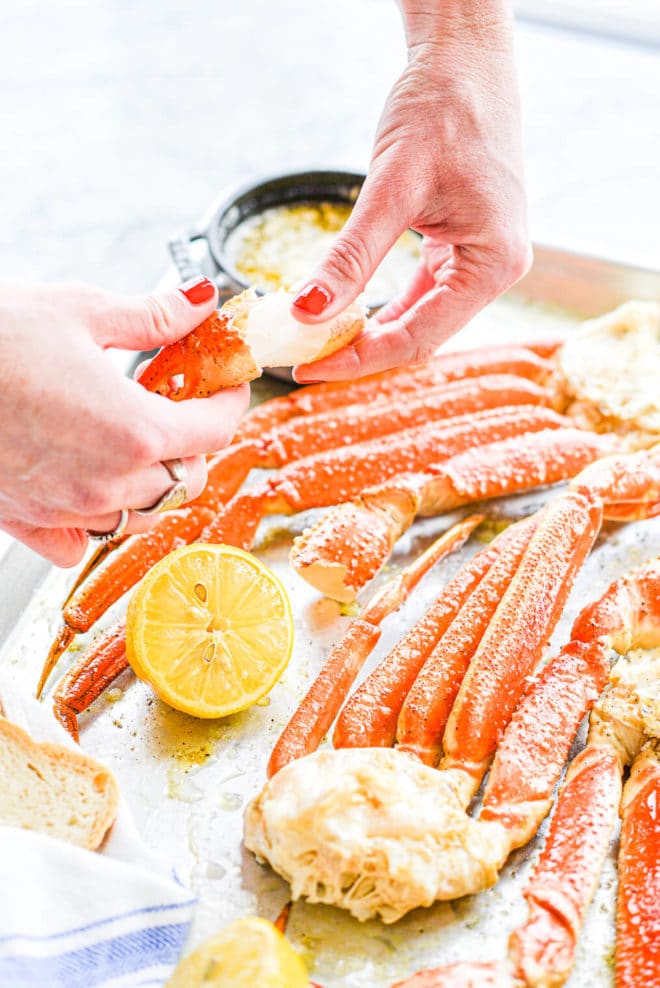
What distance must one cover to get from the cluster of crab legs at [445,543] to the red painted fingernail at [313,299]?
1.57ft

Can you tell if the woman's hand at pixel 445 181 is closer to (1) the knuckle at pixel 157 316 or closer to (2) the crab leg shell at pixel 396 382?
(1) the knuckle at pixel 157 316

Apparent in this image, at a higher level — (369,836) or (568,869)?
(369,836)

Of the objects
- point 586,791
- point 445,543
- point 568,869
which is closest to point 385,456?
point 445,543

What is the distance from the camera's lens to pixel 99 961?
124cm

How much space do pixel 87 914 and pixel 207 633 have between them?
489 millimetres

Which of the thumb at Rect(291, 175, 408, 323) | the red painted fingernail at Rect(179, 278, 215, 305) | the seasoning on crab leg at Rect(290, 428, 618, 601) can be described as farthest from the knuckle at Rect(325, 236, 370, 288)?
the seasoning on crab leg at Rect(290, 428, 618, 601)

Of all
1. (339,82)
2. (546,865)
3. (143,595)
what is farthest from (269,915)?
(339,82)

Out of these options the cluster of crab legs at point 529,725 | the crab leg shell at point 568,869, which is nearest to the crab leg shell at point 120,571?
the cluster of crab legs at point 529,725

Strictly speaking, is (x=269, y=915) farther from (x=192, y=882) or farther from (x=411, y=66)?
(x=411, y=66)

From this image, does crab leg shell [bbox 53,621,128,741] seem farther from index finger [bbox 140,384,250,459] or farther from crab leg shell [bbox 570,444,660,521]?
crab leg shell [bbox 570,444,660,521]

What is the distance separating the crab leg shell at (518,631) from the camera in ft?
4.99

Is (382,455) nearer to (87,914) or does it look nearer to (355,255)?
(355,255)

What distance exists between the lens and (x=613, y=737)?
60.4 inches

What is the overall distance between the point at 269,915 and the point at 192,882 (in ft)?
Answer: 0.43
